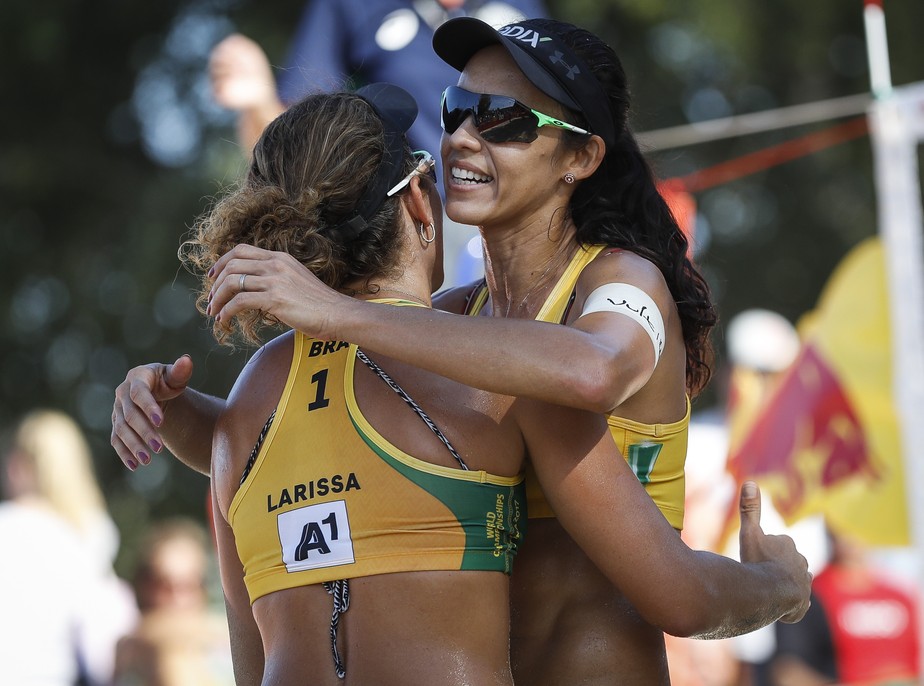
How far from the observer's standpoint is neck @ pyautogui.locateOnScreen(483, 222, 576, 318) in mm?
2900

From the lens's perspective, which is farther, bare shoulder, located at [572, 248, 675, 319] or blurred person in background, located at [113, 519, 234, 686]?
blurred person in background, located at [113, 519, 234, 686]

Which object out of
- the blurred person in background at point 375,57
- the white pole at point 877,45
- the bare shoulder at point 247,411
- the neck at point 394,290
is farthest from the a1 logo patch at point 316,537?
the white pole at point 877,45

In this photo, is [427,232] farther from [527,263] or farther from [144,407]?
[144,407]

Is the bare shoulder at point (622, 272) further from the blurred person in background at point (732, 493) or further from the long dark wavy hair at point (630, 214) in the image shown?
the blurred person in background at point (732, 493)

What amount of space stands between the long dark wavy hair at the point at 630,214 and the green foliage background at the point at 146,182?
8.85 meters

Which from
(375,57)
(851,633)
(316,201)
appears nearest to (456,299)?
(316,201)

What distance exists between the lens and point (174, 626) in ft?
21.3

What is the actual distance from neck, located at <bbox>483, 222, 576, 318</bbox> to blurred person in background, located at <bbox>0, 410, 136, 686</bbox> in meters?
3.38

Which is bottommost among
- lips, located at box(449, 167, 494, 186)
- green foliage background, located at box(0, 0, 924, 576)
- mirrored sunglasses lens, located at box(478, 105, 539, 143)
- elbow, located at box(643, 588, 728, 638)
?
elbow, located at box(643, 588, 728, 638)

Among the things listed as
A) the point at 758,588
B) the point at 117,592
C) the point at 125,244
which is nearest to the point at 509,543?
the point at 758,588

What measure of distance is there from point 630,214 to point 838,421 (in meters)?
4.01

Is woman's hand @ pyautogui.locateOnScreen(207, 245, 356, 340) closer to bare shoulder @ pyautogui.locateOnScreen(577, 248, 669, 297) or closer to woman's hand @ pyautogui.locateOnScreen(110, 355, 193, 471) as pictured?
woman's hand @ pyautogui.locateOnScreen(110, 355, 193, 471)

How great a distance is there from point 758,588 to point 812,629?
161 inches

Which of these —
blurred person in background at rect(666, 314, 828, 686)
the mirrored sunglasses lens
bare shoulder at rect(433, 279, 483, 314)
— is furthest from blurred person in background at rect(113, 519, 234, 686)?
the mirrored sunglasses lens
